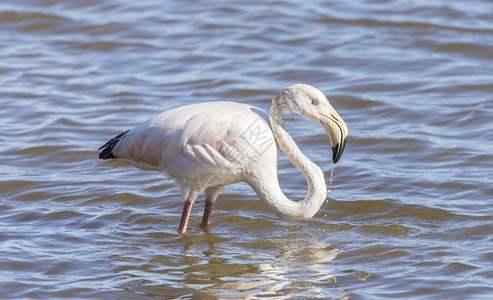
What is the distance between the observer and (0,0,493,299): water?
664cm

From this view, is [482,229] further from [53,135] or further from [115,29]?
[115,29]

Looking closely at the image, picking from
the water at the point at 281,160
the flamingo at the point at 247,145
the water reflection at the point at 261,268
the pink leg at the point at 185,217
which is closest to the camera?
the water reflection at the point at 261,268

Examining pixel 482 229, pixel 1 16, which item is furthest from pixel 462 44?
pixel 1 16

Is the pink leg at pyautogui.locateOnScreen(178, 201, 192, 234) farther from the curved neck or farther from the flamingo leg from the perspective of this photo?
the curved neck

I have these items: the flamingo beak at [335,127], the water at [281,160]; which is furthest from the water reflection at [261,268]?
the flamingo beak at [335,127]

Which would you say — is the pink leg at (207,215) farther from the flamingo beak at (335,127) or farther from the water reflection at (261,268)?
the flamingo beak at (335,127)

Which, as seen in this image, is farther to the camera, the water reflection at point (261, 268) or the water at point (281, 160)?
the water at point (281, 160)

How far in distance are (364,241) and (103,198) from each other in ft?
9.46

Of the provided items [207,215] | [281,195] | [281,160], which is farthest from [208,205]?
[281,160]

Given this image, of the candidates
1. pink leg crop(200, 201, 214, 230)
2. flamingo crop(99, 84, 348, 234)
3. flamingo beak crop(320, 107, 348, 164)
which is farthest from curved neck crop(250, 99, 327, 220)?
pink leg crop(200, 201, 214, 230)

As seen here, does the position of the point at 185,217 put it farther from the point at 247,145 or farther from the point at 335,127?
the point at 335,127

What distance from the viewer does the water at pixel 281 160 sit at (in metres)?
6.64

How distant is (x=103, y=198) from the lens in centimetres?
870

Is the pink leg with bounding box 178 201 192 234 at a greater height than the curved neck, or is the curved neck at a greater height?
the curved neck
